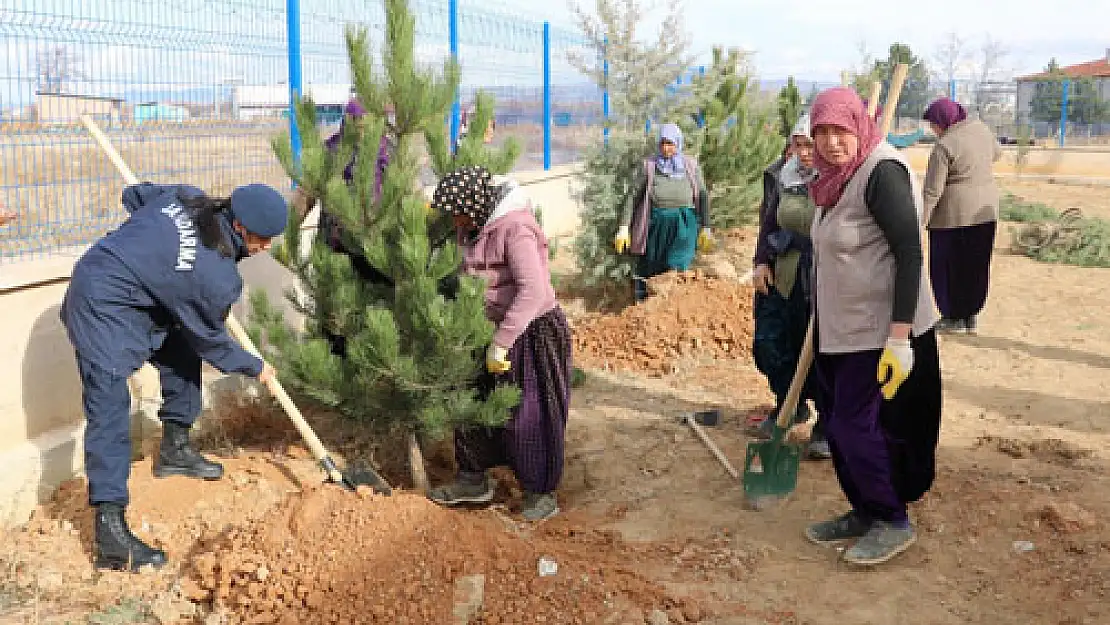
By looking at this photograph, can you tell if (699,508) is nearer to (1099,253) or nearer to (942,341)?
(942,341)

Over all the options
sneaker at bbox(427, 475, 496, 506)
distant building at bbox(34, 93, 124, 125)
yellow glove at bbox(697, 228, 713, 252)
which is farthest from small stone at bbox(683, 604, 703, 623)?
yellow glove at bbox(697, 228, 713, 252)

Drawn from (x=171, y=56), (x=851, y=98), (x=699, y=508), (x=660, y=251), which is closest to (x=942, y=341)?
(x=660, y=251)

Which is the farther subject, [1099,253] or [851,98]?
[1099,253]

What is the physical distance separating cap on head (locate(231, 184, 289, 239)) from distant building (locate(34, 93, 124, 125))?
1200 mm

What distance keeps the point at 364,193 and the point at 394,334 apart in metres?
0.57

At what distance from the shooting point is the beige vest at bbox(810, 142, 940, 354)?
3.14 m

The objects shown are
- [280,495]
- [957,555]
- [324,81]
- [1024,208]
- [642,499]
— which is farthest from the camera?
[1024,208]

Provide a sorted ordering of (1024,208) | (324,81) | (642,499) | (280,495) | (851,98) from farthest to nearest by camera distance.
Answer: (1024,208)
(324,81)
(642,499)
(280,495)
(851,98)

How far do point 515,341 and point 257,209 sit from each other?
44.2 inches

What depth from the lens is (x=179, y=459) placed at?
384 centimetres

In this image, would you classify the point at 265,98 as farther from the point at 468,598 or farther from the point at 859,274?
the point at 859,274

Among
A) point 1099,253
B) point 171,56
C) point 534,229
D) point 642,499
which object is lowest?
point 642,499

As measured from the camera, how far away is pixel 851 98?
3.07m

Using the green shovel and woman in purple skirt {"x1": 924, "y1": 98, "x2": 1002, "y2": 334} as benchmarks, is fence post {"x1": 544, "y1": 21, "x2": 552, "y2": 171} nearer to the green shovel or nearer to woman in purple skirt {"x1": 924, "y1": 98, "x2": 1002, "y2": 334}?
woman in purple skirt {"x1": 924, "y1": 98, "x2": 1002, "y2": 334}
